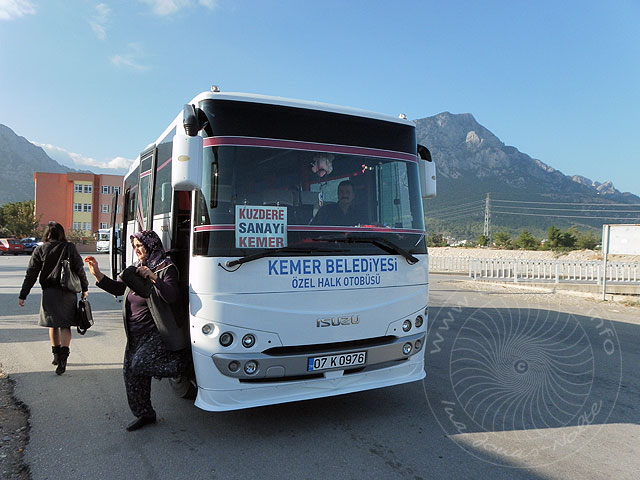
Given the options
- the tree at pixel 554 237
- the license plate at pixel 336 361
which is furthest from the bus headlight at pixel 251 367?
the tree at pixel 554 237

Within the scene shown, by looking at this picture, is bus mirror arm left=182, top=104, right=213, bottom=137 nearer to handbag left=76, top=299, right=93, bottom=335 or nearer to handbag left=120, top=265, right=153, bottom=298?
handbag left=120, top=265, right=153, bottom=298

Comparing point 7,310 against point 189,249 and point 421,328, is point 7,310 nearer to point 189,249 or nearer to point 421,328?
point 189,249

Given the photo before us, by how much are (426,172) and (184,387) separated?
340 cm

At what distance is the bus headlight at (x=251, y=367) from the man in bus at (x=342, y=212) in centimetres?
130

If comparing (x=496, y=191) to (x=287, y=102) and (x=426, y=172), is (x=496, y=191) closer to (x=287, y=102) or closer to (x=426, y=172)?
(x=426, y=172)

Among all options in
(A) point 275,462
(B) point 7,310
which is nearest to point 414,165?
Answer: (A) point 275,462

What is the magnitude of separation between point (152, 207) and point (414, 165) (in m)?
3.07

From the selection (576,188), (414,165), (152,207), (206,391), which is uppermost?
(576,188)

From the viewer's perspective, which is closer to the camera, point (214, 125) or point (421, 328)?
point (214, 125)

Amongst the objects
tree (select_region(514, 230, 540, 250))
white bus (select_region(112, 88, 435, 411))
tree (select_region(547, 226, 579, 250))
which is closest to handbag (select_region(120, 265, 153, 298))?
white bus (select_region(112, 88, 435, 411))

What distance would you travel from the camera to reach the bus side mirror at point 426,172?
16.9ft

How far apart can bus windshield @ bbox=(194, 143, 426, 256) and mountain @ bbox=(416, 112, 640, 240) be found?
10799 cm

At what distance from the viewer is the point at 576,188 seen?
167375mm

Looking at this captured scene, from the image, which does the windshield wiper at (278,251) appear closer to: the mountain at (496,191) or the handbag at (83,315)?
the handbag at (83,315)
